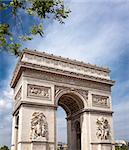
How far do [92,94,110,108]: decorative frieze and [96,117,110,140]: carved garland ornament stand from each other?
1.44 metres

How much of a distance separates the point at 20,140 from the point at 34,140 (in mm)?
1083

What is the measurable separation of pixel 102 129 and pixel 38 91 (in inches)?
277

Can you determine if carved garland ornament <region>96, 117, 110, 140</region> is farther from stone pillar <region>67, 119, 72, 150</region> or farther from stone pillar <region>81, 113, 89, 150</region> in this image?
stone pillar <region>67, 119, 72, 150</region>

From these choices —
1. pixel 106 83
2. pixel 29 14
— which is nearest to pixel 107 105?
pixel 106 83

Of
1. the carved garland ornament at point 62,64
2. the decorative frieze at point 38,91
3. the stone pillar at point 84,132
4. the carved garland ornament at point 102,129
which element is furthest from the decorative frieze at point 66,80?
the carved garland ornament at point 102,129

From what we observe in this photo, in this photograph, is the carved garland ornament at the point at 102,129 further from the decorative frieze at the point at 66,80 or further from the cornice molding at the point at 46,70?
the cornice molding at the point at 46,70

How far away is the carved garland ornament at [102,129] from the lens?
22781 millimetres

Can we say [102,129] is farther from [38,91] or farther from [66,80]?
[38,91]

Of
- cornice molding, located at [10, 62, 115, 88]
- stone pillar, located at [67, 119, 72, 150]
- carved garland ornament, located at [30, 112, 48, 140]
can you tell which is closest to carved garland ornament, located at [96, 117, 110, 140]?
stone pillar, located at [67, 119, 72, 150]

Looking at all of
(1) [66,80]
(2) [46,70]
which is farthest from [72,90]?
(2) [46,70]

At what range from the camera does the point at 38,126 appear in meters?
19.9

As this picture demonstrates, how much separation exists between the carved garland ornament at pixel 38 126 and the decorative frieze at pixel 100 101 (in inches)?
226

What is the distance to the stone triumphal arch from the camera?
791 inches

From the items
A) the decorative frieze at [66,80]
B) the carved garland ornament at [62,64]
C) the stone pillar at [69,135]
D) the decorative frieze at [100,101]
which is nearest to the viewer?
the decorative frieze at [66,80]
